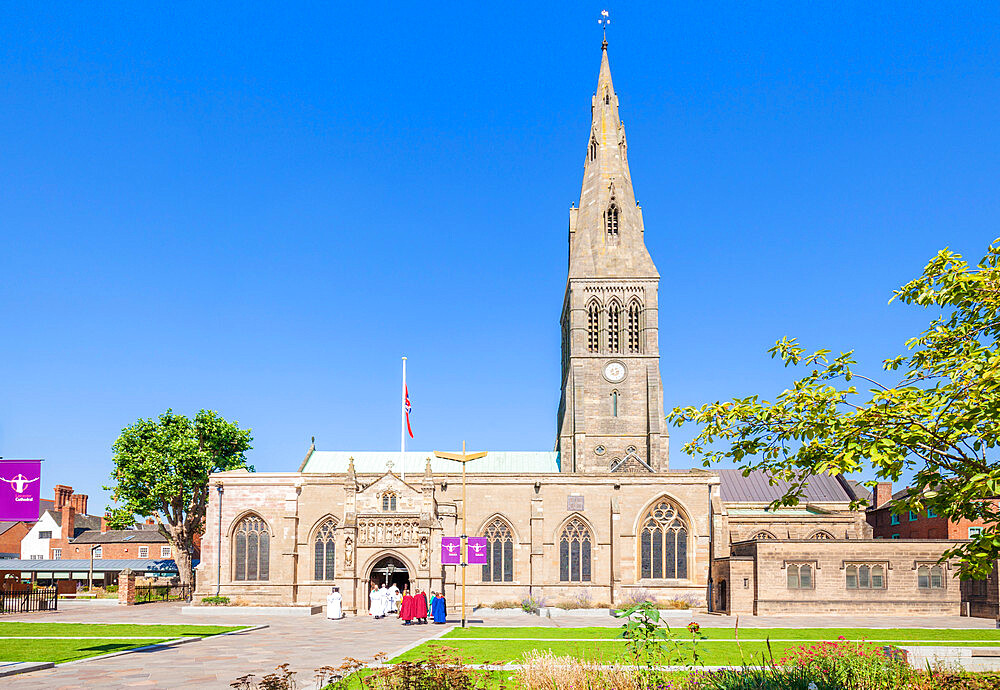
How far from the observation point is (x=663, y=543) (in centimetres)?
5228

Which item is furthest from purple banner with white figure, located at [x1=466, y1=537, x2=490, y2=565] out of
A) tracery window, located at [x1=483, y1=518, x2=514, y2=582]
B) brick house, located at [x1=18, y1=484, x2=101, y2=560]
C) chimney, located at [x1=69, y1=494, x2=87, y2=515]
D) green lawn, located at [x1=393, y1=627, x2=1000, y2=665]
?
chimney, located at [x1=69, y1=494, x2=87, y2=515]

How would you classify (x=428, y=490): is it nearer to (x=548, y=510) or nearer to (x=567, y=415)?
(x=548, y=510)

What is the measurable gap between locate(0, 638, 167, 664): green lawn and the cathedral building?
64.4ft

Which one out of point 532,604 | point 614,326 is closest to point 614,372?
point 614,326

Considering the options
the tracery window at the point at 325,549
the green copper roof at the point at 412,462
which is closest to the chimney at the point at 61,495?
the green copper roof at the point at 412,462

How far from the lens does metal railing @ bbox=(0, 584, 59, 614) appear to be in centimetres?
4110

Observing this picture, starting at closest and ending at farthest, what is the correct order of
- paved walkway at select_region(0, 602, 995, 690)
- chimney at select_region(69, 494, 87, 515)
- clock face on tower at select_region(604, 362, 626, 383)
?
paved walkway at select_region(0, 602, 995, 690) → clock face on tower at select_region(604, 362, 626, 383) → chimney at select_region(69, 494, 87, 515)

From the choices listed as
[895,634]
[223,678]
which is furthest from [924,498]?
[895,634]

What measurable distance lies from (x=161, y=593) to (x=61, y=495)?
35614 millimetres

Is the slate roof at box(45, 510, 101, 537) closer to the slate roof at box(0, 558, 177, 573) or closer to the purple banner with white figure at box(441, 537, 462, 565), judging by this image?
the slate roof at box(0, 558, 177, 573)

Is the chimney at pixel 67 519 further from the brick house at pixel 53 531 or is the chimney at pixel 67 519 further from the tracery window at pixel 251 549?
the tracery window at pixel 251 549

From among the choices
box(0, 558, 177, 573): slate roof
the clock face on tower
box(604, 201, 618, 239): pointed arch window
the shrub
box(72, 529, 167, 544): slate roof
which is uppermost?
box(604, 201, 618, 239): pointed arch window

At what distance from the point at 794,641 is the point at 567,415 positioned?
4061 centimetres

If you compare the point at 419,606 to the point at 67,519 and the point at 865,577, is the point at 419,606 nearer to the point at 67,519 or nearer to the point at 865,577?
the point at 865,577
